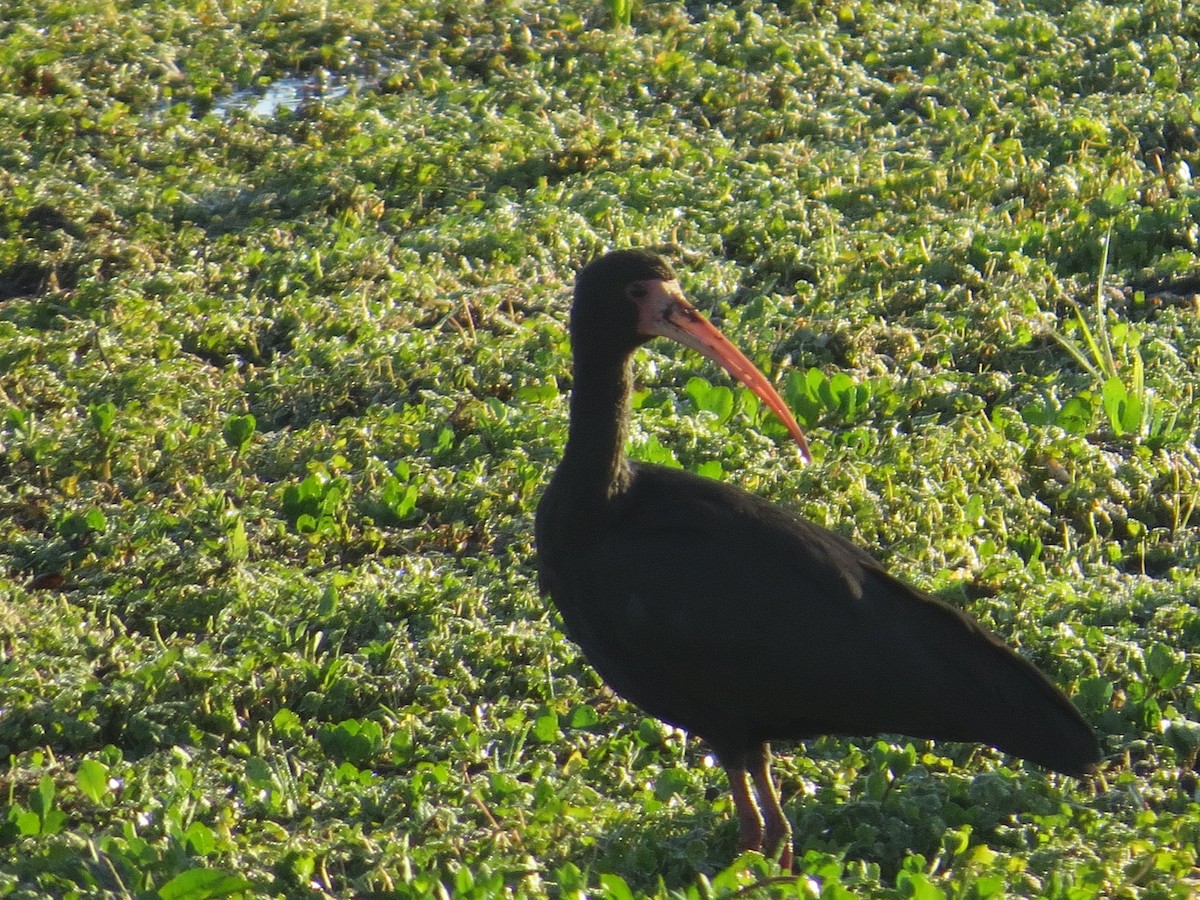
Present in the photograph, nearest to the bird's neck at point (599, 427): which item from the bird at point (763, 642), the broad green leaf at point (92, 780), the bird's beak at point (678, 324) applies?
the bird at point (763, 642)

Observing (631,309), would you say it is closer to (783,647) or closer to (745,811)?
(783,647)

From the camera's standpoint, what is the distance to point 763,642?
14.1ft

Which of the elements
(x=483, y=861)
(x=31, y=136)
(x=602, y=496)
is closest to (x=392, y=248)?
(x=31, y=136)

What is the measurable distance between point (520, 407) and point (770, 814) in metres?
2.55

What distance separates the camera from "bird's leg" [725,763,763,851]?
429cm

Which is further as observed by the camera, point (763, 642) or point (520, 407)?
point (520, 407)

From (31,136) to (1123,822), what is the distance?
6.46 meters

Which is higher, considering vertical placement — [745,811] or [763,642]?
[763,642]

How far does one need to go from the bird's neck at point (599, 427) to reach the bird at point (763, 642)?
14 millimetres

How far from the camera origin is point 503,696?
5047mm

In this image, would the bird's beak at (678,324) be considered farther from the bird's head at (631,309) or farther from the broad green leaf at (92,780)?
the broad green leaf at (92,780)

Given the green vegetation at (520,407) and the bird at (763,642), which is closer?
the bird at (763,642)

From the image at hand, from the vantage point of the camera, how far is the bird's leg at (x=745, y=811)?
429 centimetres

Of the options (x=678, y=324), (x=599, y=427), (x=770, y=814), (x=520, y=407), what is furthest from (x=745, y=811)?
(x=520, y=407)
